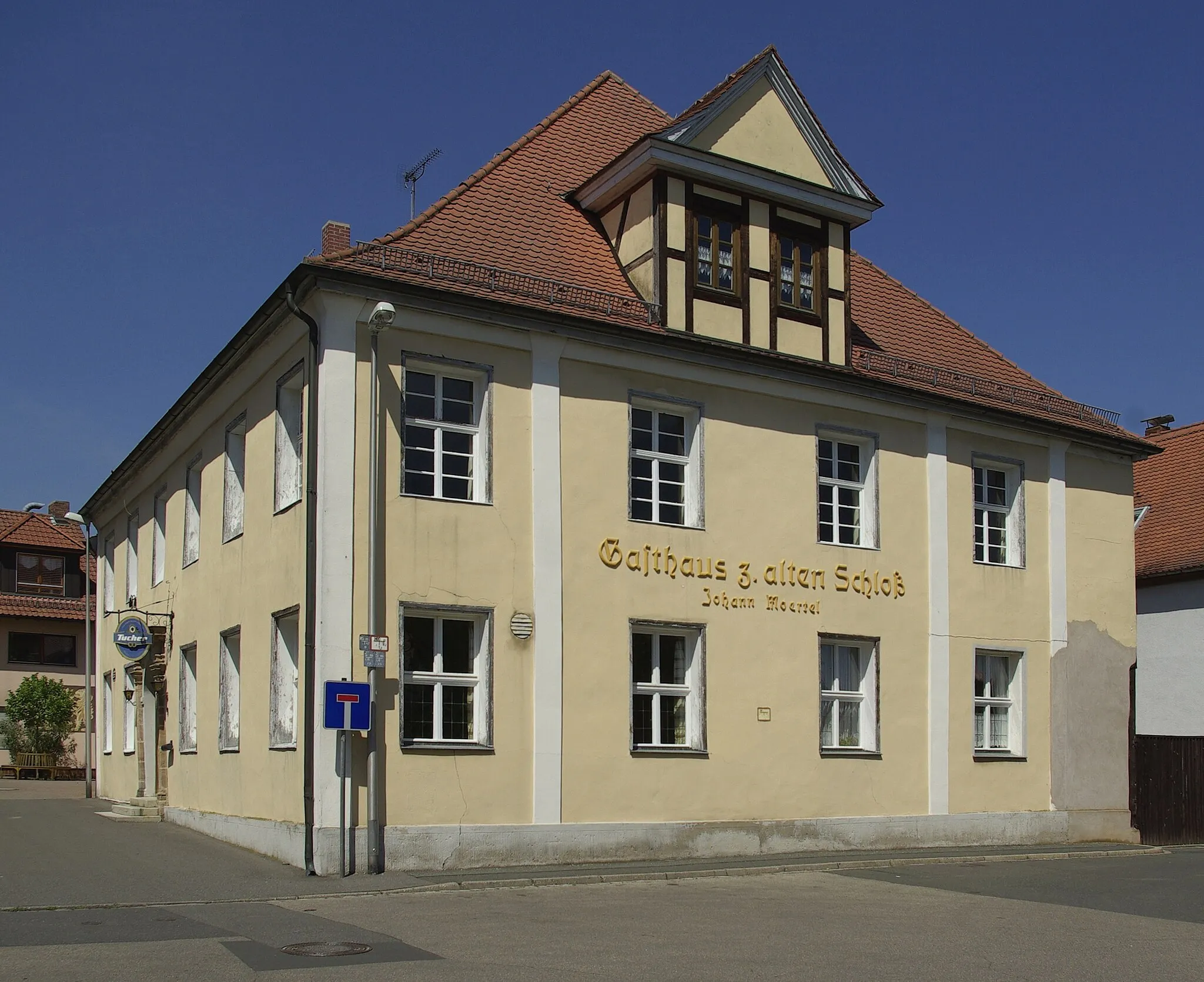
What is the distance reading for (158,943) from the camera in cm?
1111

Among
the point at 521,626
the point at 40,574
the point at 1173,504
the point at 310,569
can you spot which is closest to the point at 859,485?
the point at 521,626

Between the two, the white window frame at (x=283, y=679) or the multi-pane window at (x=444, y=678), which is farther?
the white window frame at (x=283, y=679)

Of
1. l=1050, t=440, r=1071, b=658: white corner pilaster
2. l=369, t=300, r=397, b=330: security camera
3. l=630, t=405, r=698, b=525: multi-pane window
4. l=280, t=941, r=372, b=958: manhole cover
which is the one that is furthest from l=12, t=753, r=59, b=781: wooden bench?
l=280, t=941, r=372, b=958: manhole cover

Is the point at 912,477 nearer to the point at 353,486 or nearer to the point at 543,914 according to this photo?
the point at 353,486

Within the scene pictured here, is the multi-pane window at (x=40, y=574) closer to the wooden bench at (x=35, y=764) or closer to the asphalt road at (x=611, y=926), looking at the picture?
the wooden bench at (x=35, y=764)

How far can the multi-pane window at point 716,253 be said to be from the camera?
Answer: 805 inches

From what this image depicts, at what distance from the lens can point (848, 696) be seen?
21.1 meters

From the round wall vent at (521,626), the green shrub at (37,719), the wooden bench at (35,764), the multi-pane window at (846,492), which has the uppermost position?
the multi-pane window at (846,492)

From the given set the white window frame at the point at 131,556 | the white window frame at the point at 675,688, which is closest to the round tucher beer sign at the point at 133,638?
the white window frame at the point at 131,556

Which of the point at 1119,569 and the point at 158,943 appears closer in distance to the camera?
the point at 158,943

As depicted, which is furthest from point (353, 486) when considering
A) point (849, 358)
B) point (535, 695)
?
point (849, 358)

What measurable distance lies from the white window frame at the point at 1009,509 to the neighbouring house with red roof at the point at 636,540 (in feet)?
0.23

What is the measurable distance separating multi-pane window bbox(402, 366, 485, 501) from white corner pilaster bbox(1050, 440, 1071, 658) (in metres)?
11.0

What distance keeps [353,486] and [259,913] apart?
543 centimetres
